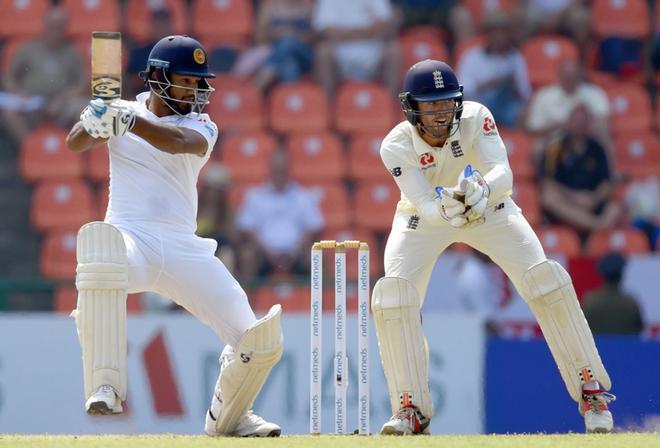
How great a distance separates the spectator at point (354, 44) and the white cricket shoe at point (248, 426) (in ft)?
18.1

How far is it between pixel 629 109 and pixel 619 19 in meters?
0.82

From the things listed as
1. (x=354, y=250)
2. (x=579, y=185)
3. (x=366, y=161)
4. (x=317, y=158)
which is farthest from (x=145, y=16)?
(x=579, y=185)

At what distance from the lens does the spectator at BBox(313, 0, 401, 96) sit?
10945 mm

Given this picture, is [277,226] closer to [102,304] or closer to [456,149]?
[456,149]

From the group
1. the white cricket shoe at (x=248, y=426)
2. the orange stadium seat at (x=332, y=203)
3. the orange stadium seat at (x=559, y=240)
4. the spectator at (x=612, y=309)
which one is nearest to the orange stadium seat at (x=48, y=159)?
the orange stadium seat at (x=332, y=203)

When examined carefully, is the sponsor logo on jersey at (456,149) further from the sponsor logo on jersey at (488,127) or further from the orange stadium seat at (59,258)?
the orange stadium seat at (59,258)

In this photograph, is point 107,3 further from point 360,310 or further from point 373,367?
point 360,310

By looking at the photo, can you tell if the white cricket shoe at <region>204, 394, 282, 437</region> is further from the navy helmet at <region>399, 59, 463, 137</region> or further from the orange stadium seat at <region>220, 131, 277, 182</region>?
the orange stadium seat at <region>220, 131, 277, 182</region>

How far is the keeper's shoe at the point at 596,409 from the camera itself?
5621 millimetres

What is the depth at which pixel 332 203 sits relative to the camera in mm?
10219

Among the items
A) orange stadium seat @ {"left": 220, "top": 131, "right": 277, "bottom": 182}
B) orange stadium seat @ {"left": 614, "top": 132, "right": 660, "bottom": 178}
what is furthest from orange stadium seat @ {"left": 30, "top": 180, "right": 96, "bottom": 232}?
orange stadium seat @ {"left": 614, "top": 132, "right": 660, "bottom": 178}

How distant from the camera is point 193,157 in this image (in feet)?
18.2

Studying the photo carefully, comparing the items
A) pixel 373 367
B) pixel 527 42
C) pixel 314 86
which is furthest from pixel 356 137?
pixel 373 367

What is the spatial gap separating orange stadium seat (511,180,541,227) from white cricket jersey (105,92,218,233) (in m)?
5.17
